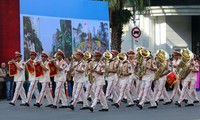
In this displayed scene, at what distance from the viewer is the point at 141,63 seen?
57.1 ft

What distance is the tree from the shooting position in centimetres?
2820

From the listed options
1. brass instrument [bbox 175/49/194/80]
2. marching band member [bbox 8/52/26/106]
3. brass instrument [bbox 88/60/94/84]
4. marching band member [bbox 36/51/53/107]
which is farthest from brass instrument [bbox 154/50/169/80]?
marching band member [bbox 8/52/26/106]

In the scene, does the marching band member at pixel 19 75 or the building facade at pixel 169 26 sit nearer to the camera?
the marching band member at pixel 19 75

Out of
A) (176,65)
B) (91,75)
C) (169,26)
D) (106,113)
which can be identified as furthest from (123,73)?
(169,26)

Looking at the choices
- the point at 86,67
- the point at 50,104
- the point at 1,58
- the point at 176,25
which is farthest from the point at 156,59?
the point at 176,25

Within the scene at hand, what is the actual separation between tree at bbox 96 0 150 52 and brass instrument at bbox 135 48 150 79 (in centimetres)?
1060

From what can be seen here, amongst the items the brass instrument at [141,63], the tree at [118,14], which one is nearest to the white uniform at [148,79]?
the brass instrument at [141,63]

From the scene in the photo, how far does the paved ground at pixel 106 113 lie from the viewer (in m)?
14.4

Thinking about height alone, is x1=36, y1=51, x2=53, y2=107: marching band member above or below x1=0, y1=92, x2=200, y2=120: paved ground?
above

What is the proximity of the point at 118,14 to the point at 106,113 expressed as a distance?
13312 mm

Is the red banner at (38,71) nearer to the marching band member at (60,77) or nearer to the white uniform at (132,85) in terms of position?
the marching band member at (60,77)

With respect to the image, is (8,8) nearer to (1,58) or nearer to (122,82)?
(1,58)

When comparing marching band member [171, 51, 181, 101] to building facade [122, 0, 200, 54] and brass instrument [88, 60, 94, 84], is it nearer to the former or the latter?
brass instrument [88, 60, 94, 84]

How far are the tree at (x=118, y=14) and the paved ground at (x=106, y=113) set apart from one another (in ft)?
36.3
